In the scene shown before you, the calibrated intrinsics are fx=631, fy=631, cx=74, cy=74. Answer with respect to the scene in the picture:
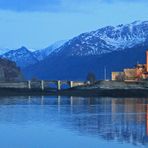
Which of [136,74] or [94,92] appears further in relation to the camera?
[136,74]

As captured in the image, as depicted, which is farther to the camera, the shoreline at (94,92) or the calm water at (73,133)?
the shoreline at (94,92)

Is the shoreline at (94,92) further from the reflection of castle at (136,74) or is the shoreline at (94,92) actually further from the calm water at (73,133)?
the calm water at (73,133)

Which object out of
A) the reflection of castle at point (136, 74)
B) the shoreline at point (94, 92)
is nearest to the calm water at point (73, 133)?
the shoreline at point (94, 92)

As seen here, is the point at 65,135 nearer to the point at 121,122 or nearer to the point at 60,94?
the point at 121,122

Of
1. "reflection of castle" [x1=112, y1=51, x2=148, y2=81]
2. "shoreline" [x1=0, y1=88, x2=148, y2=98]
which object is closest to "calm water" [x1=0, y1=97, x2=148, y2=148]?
"shoreline" [x1=0, y1=88, x2=148, y2=98]

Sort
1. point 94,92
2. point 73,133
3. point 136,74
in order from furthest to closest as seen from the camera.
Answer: point 136,74
point 94,92
point 73,133

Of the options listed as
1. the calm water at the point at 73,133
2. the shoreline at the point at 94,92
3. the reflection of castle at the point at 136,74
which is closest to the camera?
the calm water at the point at 73,133

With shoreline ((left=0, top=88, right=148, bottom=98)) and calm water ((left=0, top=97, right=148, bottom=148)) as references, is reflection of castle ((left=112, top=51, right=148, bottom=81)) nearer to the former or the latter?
shoreline ((left=0, top=88, right=148, bottom=98))

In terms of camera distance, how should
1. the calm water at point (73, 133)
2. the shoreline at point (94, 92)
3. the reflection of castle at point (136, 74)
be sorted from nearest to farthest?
1. the calm water at point (73, 133)
2. the shoreline at point (94, 92)
3. the reflection of castle at point (136, 74)

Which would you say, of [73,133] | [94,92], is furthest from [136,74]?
[73,133]

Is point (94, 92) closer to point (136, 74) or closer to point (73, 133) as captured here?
point (136, 74)

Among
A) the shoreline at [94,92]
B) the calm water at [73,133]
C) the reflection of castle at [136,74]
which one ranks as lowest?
the calm water at [73,133]

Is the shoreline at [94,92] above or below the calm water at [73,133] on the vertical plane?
above

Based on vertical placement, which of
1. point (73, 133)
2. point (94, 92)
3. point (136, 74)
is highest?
point (136, 74)
